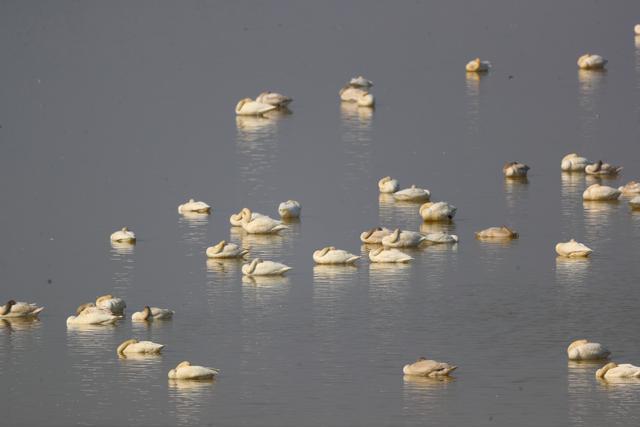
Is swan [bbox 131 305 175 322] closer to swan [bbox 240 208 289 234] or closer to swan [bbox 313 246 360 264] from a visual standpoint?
swan [bbox 313 246 360 264]

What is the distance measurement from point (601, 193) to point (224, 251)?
10.6 metres

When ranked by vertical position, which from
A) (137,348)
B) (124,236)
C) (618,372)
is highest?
(124,236)

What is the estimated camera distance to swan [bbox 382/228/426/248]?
44219 millimetres

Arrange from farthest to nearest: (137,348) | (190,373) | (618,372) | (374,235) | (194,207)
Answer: (194,207), (374,235), (137,348), (190,373), (618,372)

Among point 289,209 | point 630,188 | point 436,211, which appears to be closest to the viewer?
point 436,211

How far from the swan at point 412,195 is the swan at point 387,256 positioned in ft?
18.3

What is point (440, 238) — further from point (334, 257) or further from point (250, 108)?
point (250, 108)

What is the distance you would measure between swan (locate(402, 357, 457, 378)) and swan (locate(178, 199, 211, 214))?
14487 millimetres

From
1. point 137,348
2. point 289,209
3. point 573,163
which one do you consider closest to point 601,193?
point 573,163

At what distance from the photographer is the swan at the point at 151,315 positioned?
3856cm

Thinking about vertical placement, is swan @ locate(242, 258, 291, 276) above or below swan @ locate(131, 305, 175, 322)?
above

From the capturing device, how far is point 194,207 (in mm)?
48562

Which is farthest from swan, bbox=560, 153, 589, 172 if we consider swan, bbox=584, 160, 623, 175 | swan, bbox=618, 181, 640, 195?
swan, bbox=618, 181, 640, 195

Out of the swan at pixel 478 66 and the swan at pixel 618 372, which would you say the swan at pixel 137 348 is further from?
the swan at pixel 478 66
